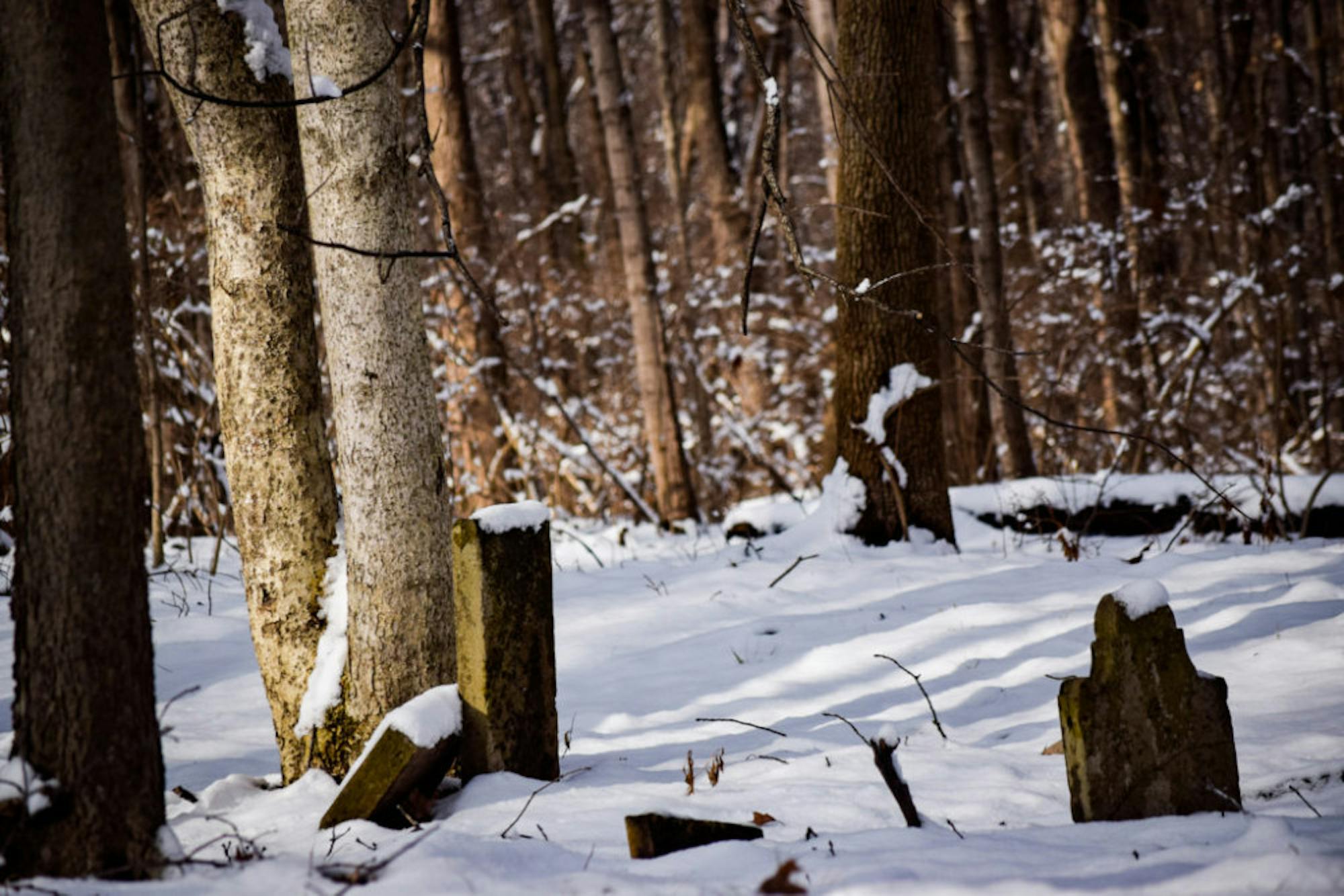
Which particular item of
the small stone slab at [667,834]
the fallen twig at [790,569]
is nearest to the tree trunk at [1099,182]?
the fallen twig at [790,569]

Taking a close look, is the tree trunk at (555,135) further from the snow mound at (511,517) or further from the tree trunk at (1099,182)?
the snow mound at (511,517)

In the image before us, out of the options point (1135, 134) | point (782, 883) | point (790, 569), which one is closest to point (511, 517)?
point (782, 883)

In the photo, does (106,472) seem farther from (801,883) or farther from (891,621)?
(891,621)

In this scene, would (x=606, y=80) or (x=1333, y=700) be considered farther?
(x=606, y=80)

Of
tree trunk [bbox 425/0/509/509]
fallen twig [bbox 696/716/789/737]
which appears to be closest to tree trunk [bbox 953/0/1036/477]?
tree trunk [bbox 425/0/509/509]

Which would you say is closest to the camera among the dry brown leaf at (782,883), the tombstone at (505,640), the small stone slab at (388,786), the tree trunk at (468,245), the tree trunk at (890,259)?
the dry brown leaf at (782,883)

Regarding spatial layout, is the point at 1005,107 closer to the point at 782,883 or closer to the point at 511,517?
the point at 511,517

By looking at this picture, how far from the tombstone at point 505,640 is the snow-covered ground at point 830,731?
4.3 inches

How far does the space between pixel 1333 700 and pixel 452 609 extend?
2.90 metres

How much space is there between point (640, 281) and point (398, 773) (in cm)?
694

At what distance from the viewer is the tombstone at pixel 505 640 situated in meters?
2.92

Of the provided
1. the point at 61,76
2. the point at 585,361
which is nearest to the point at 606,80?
the point at 585,361

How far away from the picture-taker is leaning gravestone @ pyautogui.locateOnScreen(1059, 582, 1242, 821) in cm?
241

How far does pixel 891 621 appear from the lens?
181 inches
